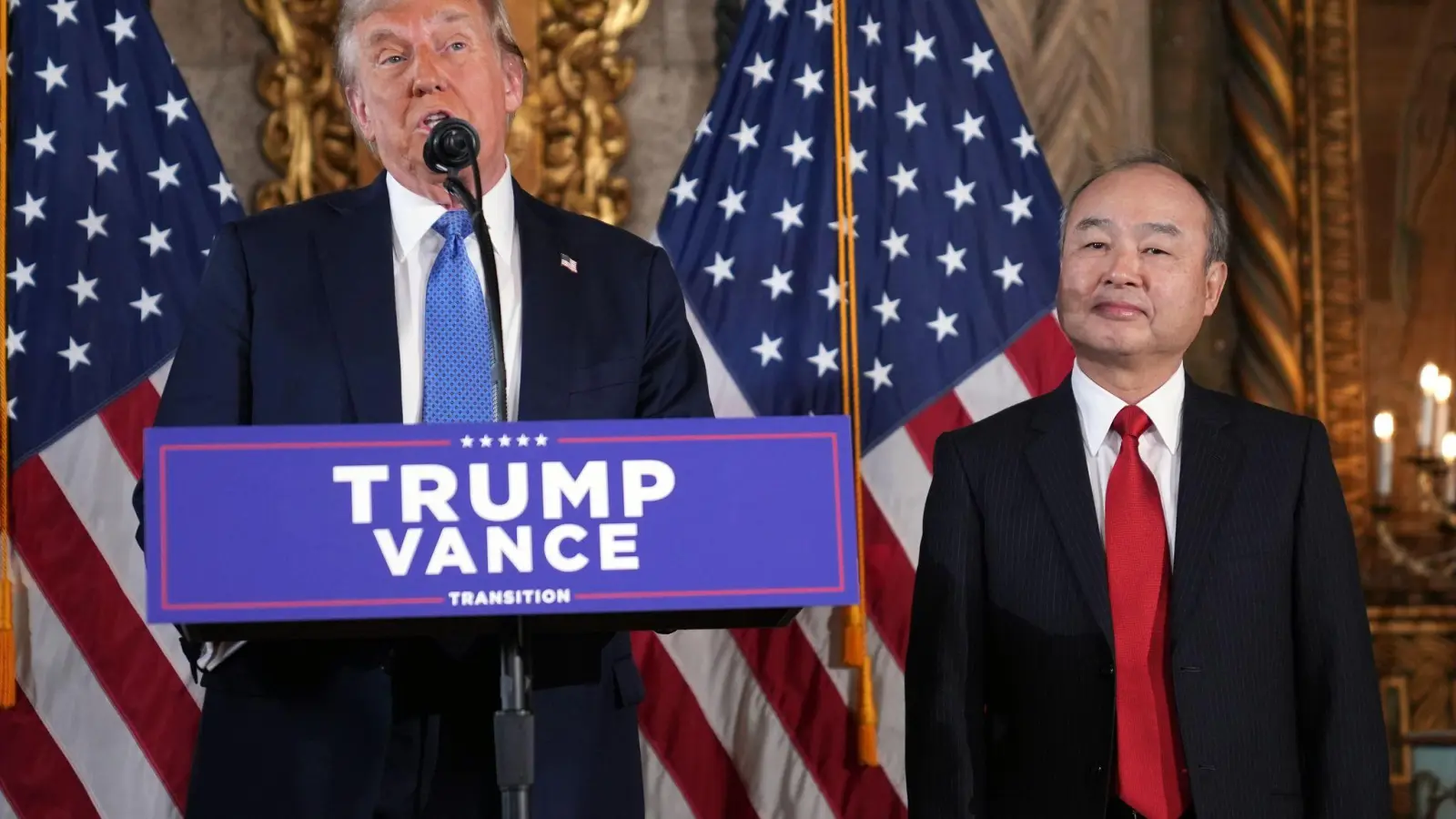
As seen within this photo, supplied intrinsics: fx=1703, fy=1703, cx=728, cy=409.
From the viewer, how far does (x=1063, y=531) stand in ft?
8.29

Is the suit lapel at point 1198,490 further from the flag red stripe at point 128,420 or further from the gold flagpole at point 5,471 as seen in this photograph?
the gold flagpole at point 5,471

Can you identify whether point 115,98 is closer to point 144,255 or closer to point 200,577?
point 144,255

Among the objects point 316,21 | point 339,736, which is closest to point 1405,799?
point 339,736

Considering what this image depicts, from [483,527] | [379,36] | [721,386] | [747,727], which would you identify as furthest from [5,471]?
[483,527]

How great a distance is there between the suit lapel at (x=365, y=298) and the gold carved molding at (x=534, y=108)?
5.60 ft

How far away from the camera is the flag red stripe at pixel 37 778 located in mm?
3816

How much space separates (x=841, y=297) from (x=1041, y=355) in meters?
0.50

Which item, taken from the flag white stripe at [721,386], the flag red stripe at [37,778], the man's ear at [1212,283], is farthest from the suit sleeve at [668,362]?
the flag red stripe at [37,778]

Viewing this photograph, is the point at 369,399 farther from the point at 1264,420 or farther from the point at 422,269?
the point at 1264,420

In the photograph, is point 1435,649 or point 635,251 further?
point 1435,649

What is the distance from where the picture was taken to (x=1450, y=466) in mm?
3934

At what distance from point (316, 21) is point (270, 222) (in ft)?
6.20

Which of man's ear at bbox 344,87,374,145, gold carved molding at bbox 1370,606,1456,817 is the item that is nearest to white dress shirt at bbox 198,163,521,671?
man's ear at bbox 344,87,374,145

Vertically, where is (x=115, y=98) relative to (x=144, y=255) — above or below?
above
